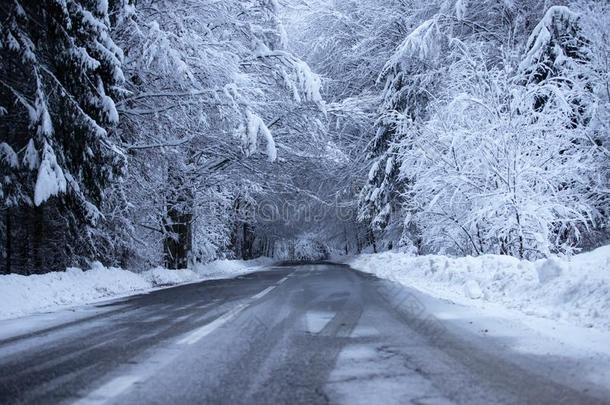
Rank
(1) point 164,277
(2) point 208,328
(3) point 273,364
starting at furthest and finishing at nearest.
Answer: (1) point 164,277, (2) point 208,328, (3) point 273,364

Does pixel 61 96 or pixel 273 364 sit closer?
pixel 273 364

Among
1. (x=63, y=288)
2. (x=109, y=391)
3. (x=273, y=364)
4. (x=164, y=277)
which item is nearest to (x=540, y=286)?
(x=273, y=364)

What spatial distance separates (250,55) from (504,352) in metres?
12.4

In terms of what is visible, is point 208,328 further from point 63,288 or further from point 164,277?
point 164,277

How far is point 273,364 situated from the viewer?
14.6ft

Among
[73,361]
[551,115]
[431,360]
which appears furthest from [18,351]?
[551,115]

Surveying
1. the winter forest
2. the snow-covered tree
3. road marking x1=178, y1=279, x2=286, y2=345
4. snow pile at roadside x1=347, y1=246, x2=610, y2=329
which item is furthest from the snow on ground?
snow pile at roadside x1=347, y1=246, x2=610, y2=329

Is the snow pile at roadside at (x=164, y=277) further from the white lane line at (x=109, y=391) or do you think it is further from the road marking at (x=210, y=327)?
the white lane line at (x=109, y=391)

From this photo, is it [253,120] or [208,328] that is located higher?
[253,120]

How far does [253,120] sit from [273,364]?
27.5ft

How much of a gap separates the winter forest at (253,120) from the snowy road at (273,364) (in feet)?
13.3

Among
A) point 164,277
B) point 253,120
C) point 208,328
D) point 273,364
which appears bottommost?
point 273,364

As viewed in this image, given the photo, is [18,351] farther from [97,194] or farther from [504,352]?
[97,194]

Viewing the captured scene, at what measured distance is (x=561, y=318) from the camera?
19.9 feet
